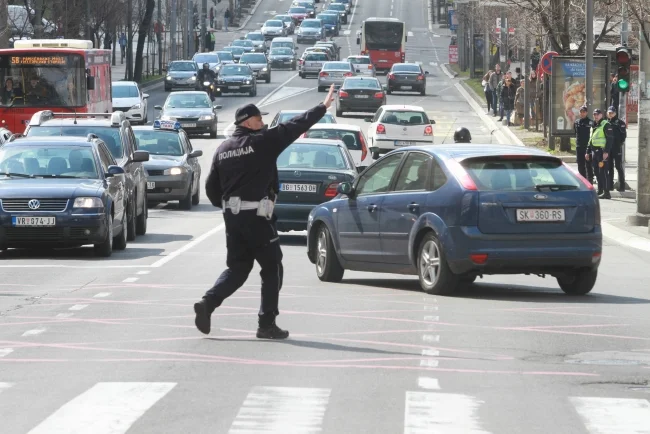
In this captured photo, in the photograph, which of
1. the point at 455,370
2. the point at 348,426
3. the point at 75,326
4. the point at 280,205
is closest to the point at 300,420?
the point at 348,426

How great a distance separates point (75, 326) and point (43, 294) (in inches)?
107

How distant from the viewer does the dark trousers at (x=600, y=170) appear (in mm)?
31844

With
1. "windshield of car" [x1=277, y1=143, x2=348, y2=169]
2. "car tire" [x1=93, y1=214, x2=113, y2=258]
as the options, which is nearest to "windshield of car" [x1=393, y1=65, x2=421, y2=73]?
"windshield of car" [x1=277, y1=143, x2=348, y2=169]

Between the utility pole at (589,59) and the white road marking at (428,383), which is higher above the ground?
the utility pole at (589,59)

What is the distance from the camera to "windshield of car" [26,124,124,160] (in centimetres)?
2370

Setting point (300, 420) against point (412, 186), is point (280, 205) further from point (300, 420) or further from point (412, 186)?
point (300, 420)

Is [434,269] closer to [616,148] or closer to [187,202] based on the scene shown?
[187,202]

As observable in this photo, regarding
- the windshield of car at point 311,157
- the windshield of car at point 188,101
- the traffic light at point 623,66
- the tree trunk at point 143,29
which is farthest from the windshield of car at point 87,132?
the tree trunk at point 143,29

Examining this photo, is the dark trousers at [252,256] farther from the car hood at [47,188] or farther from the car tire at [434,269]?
the car hood at [47,188]

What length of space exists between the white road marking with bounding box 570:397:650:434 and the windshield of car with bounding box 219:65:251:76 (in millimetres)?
64892

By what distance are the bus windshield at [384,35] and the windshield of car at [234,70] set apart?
1963cm

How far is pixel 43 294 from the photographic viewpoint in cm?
1474

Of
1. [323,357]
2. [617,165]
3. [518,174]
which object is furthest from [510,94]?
[323,357]

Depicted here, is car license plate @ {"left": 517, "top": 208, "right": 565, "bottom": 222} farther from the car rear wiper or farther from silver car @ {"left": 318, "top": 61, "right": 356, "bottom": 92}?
silver car @ {"left": 318, "top": 61, "right": 356, "bottom": 92}
